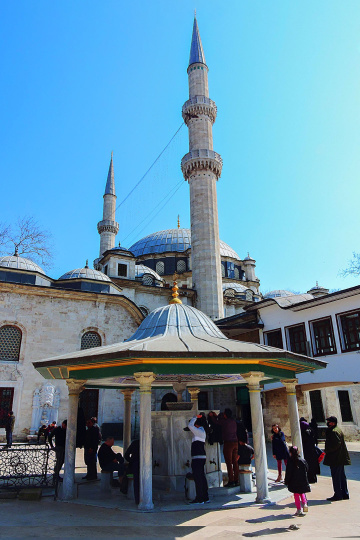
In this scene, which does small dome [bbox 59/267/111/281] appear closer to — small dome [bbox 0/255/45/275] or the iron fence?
small dome [bbox 0/255/45/275]

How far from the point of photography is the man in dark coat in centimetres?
610

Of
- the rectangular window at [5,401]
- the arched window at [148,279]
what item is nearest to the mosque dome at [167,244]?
the arched window at [148,279]

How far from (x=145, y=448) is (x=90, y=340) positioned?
13.6 m

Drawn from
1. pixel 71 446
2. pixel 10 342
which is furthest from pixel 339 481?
pixel 10 342

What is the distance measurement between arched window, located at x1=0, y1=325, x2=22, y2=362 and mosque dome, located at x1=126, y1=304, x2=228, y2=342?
1164 cm

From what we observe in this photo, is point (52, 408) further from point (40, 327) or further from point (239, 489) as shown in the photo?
point (239, 489)

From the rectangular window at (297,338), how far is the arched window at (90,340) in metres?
8.86

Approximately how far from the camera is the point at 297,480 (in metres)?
5.26

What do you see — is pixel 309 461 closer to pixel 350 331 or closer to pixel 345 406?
pixel 350 331

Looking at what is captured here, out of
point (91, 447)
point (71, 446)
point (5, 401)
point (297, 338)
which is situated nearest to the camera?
point (71, 446)

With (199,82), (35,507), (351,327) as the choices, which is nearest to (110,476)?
(35,507)

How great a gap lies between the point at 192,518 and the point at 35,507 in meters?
2.50

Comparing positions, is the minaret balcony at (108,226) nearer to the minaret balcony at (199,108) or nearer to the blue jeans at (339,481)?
the minaret balcony at (199,108)

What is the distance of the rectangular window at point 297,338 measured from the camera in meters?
15.1
